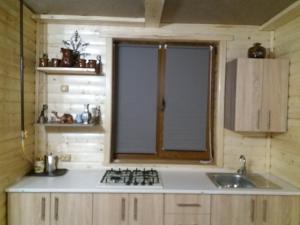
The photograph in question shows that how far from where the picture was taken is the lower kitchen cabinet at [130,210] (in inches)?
102

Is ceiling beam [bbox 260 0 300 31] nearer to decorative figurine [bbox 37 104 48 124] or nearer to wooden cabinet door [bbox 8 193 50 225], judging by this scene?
decorative figurine [bbox 37 104 48 124]

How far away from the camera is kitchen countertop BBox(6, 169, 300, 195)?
258 cm

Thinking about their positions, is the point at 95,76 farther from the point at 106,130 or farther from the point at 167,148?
the point at 167,148

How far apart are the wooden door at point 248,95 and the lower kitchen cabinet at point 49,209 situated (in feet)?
5.22

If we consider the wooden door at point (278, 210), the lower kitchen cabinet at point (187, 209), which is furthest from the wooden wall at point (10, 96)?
the wooden door at point (278, 210)

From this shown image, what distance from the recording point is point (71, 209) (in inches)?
102

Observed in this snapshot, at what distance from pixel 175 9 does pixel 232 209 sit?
1879 mm

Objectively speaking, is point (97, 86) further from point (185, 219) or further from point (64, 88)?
point (185, 219)

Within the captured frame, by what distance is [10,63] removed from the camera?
2.52 m

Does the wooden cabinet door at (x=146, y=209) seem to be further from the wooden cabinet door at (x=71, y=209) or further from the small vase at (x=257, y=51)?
the small vase at (x=257, y=51)

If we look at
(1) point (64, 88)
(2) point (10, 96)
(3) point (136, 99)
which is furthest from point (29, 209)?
(3) point (136, 99)

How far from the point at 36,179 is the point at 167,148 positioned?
1.42 m

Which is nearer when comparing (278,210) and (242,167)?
(278,210)

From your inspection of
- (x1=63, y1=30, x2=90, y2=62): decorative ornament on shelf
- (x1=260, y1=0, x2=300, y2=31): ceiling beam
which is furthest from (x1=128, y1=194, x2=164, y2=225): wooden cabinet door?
(x1=260, y1=0, x2=300, y2=31): ceiling beam
